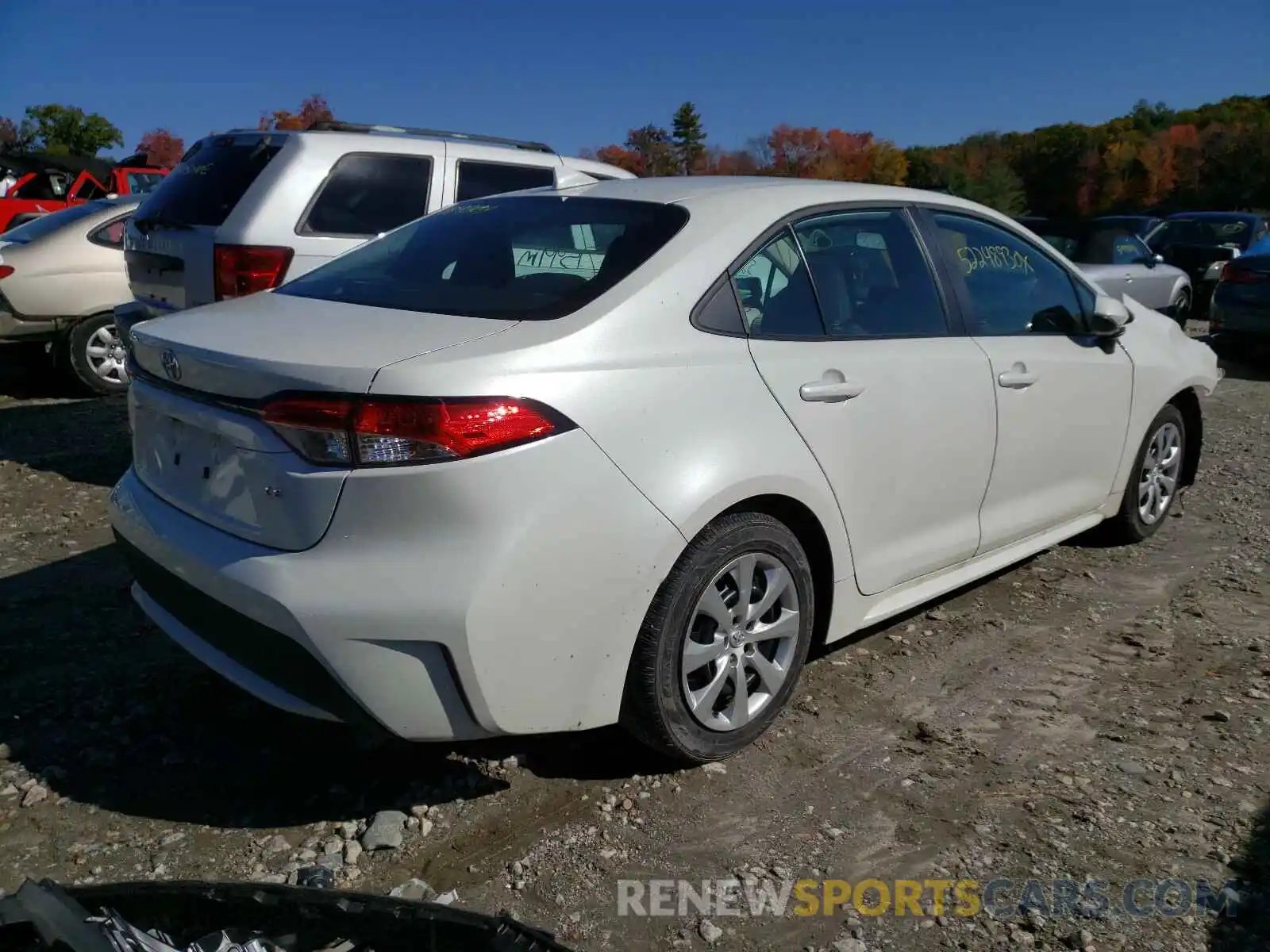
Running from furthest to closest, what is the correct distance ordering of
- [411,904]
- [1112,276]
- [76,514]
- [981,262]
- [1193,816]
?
[1112,276] → [76,514] → [981,262] → [1193,816] → [411,904]

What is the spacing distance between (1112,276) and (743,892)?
10635 millimetres

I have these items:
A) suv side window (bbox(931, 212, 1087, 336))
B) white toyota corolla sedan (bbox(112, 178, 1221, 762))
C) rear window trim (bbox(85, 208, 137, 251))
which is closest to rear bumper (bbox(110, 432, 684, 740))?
white toyota corolla sedan (bbox(112, 178, 1221, 762))

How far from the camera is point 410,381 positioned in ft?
7.89

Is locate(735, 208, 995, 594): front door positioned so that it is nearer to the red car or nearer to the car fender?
the car fender

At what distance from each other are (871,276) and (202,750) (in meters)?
2.57

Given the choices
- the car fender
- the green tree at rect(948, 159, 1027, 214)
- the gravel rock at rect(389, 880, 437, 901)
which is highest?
the green tree at rect(948, 159, 1027, 214)

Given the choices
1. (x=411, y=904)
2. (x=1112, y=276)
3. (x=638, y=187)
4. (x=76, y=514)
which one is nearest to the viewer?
(x=411, y=904)

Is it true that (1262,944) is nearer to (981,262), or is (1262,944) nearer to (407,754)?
(407,754)

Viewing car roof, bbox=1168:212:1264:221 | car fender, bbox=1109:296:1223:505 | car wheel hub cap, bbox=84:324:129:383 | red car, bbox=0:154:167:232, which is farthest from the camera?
car roof, bbox=1168:212:1264:221

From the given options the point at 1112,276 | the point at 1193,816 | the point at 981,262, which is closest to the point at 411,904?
the point at 1193,816

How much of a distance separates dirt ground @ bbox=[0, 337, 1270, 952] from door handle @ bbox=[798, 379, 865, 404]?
3.42 ft

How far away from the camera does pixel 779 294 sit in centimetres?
322

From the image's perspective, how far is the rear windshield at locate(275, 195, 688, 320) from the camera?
289cm

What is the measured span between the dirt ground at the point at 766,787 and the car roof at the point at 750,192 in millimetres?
1613
